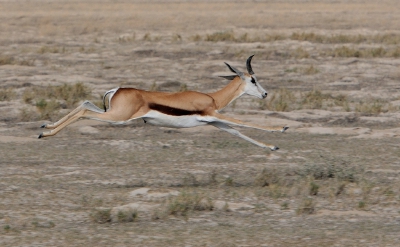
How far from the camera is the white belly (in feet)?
31.4

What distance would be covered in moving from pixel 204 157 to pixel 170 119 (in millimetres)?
1633

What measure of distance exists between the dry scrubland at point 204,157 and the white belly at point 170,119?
1.86 ft

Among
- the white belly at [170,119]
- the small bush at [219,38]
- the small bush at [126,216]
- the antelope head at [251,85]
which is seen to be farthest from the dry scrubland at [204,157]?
the small bush at [219,38]

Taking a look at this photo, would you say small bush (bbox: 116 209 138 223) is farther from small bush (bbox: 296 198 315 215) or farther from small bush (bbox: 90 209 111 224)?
small bush (bbox: 296 198 315 215)

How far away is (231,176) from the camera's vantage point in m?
9.77

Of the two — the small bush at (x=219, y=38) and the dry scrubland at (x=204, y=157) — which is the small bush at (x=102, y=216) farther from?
the small bush at (x=219, y=38)

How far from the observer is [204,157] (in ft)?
36.5

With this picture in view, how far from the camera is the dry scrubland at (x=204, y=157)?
24.1ft

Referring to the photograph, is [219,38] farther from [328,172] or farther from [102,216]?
[102,216]

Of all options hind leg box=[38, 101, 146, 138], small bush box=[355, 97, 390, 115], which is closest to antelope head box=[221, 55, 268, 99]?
hind leg box=[38, 101, 146, 138]

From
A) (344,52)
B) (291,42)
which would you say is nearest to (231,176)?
(344,52)

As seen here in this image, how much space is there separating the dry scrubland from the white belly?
567 mm

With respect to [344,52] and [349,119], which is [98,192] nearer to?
[349,119]

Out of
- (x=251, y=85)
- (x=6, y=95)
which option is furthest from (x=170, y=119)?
(x=6, y=95)
